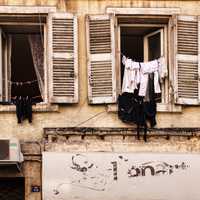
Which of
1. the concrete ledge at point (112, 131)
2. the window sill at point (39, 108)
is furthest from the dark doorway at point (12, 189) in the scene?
the window sill at point (39, 108)

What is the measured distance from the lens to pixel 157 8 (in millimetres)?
13680

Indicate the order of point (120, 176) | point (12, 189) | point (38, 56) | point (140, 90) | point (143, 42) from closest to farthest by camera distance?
point (120, 176) → point (12, 189) → point (140, 90) → point (38, 56) → point (143, 42)

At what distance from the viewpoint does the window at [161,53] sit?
1350 centimetres

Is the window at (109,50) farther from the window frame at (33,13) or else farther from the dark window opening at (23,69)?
the dark window opening at (23,69)

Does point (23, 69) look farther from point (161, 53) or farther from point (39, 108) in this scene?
point (161, 53)

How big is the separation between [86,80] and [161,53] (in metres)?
1.61

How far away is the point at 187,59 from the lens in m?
13.7

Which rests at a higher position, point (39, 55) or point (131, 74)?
point (39, 55)

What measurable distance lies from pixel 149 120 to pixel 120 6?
226 cm

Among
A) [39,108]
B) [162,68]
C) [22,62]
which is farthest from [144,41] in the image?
[39,108]

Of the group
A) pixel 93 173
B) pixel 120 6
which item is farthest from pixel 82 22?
pixel 93 173

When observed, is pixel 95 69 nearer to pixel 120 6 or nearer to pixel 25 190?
pixel 120 6

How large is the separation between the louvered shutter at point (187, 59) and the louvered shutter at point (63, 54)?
77.5 inches

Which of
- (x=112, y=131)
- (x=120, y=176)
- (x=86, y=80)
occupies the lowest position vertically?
(x=120, y=176)
